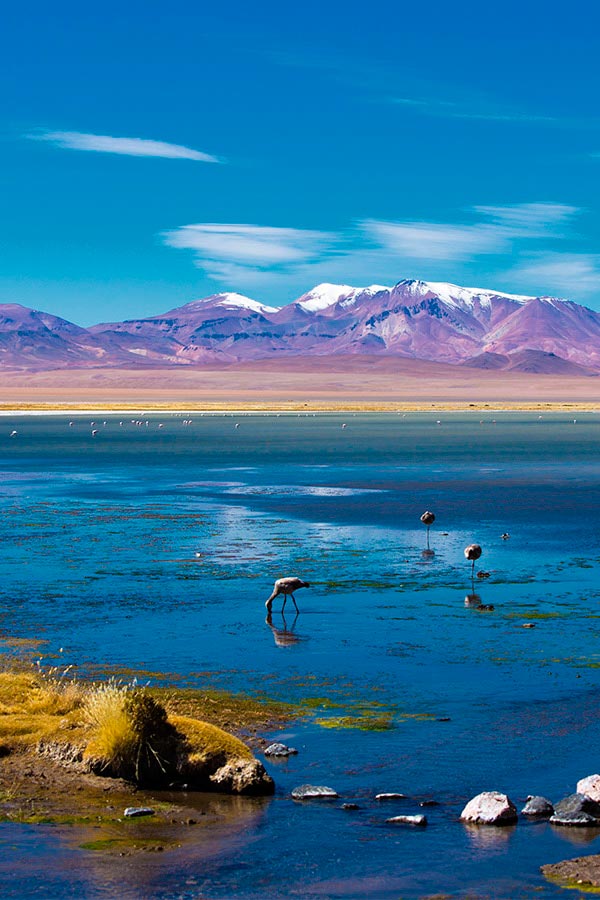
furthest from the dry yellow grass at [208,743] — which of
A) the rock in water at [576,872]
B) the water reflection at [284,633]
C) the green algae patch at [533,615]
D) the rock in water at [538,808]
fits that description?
the green algae patch at [533,615]

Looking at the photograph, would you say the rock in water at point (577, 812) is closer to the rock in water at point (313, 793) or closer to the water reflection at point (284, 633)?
the rock in water at point (313, 793)

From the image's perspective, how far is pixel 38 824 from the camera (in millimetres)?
9125

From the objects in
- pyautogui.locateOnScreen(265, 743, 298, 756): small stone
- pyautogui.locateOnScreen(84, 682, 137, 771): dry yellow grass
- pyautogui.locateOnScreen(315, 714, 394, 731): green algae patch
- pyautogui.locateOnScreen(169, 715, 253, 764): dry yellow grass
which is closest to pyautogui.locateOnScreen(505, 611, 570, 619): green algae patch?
pyautogui.locateOnScreen(315, 714, 394, 731): green algae patch

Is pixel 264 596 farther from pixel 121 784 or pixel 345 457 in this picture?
pixel 345 457

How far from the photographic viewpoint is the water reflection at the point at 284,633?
15.5 metres

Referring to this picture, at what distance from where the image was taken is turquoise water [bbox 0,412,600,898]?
8.44 metres

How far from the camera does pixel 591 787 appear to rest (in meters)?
9.42

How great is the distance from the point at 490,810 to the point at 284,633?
7.25 metres

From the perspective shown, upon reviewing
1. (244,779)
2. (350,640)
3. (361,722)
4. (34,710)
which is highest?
(350,640)

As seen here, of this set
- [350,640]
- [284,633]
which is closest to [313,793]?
[350,640]

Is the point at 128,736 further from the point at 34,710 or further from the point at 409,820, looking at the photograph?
the point at 409,820

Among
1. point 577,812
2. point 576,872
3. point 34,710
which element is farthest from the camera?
point 34,710

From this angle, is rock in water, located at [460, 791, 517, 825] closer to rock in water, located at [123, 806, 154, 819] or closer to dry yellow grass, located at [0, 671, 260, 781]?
dry yellow grass, located at [0, 671, 260, 781]

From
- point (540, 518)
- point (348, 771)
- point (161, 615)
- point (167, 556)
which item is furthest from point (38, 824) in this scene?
point (540, 518)
